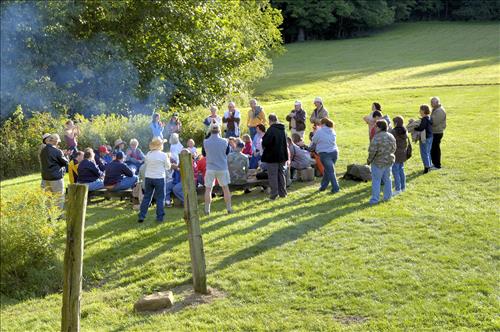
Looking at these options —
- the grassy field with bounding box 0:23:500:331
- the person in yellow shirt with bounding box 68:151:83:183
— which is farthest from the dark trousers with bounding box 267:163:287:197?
the person in yellow shirt with bounding box 68:151:83:183

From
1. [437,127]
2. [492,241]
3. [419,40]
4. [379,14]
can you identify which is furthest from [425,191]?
[379,14]

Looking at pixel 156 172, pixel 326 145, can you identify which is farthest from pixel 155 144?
pixel 326 145

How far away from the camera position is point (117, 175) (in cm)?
1445

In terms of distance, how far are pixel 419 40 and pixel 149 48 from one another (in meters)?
45.3

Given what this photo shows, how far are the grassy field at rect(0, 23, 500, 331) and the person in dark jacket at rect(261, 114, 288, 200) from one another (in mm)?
539

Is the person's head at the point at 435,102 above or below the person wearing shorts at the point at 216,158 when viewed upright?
above

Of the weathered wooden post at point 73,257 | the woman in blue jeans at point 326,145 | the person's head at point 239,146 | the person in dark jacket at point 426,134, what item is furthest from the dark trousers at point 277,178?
the weathered wooden post at point 73,257

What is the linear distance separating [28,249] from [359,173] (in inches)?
298

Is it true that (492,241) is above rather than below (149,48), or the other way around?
below

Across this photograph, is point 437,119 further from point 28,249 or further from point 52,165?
point 28,249

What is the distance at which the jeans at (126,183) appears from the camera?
14.5 metres

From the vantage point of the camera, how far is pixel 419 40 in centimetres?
6506

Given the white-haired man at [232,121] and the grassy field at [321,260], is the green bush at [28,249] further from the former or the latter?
the white-haired man at [232,121]

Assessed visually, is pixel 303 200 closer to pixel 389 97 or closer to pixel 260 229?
pixel 260 229
